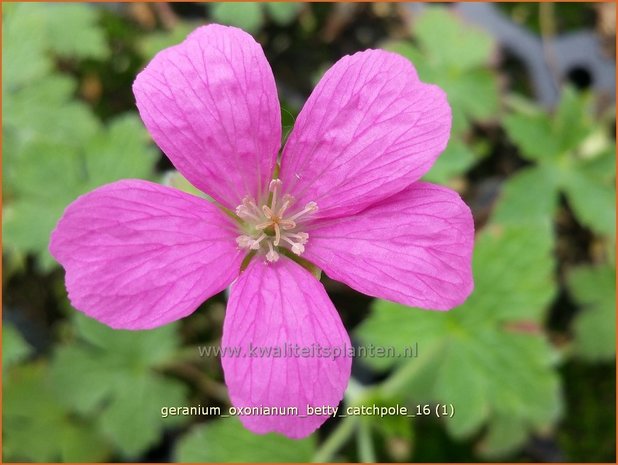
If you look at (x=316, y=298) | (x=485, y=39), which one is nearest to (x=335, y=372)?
(x=316, y=298)

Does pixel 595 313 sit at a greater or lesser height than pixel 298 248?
lesser

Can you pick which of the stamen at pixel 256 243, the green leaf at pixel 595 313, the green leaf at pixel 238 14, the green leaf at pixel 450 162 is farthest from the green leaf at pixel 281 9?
the green leaf at pixel 595 313

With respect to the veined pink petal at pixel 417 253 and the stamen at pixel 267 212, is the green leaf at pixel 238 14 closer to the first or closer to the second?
the stamen at pixel 267 212

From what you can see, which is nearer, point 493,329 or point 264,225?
point 264,225

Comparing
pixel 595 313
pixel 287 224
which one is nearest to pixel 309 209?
pixel 287 224

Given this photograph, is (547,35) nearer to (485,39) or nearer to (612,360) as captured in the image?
(485,39)

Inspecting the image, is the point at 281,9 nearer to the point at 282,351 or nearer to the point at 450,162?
the point at 450,162

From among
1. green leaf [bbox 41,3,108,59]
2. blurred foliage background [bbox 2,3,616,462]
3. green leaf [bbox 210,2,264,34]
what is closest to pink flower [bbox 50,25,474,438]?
blurred foliage background [bbox 2,3,616,462]
